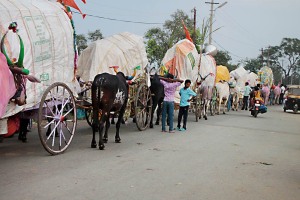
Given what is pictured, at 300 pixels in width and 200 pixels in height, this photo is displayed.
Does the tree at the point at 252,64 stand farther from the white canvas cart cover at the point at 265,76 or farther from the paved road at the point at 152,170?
the paved road at the point at 152,170

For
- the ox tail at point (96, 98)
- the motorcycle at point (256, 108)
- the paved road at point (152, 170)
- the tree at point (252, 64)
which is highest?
the tree at point (252, 64)

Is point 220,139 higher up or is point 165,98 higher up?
point 165,98

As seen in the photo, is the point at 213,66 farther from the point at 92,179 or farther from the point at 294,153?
the point at 92,179

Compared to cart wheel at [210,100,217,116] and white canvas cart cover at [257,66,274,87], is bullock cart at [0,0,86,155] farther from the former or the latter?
white canvas cart cover at [257,66,274,87]

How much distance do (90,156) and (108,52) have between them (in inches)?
154

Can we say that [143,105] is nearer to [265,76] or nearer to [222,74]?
[222,74]

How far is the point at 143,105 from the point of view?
11.2 metres

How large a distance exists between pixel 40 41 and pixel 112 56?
3823 mm

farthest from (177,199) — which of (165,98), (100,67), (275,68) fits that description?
(275,68)

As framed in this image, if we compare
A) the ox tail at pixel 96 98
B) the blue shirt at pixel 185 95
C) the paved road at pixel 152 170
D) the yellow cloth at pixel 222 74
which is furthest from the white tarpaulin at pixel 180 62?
the yellow cloth at pixel 222 74

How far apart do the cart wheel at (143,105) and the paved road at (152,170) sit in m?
1.03

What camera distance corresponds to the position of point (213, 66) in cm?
1753

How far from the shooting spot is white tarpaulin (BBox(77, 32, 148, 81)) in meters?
10.0

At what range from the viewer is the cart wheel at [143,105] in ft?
35.2
